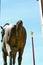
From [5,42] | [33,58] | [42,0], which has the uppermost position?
[42,0]

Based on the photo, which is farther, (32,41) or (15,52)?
(32,41)

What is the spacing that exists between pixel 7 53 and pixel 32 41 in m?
0.70

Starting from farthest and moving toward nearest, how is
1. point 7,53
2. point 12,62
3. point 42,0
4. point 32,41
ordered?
point 42,0 → point 32,41 → point 7,53 → point 12,62

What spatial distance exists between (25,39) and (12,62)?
556mm

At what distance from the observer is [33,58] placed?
5504 millimetres

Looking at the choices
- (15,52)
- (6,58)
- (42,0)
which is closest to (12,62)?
(15,52)

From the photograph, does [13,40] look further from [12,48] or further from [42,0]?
[42,0]

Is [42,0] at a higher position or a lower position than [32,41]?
higher

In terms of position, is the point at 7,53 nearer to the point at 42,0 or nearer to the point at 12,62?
the point at 12,62

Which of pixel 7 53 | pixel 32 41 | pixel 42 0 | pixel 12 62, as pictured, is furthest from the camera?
pixel 42 0

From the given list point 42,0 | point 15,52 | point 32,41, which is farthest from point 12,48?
point 42,0

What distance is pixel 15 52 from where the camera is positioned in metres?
5.00

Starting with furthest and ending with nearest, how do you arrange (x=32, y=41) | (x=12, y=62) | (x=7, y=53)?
(x=32, y=41) → (x=7, y=53) → (x=12, y=62)

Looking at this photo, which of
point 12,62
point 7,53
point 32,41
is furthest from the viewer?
point 32,41
